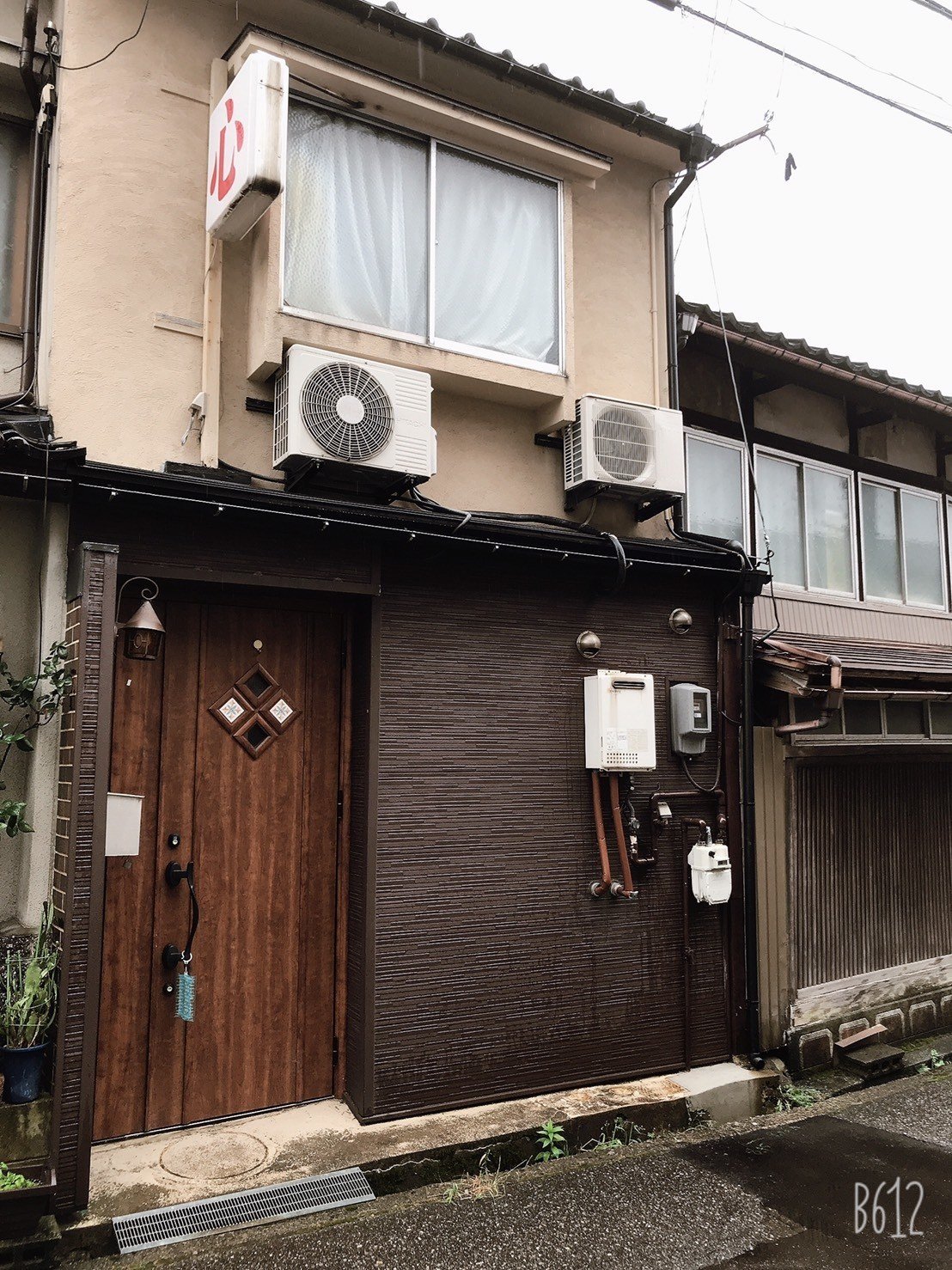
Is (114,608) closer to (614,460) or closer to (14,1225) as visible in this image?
(14,1225)

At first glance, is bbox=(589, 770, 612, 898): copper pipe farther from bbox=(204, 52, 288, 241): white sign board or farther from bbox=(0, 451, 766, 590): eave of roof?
bbox=(204, 52, 288, 241): white sign board

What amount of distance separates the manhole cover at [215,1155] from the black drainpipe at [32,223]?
14.2 feet

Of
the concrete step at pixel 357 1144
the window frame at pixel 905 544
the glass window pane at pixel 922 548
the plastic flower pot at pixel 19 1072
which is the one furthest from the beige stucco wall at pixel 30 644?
the glass window pane at pixel 922 548

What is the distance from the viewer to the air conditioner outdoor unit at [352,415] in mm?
5578

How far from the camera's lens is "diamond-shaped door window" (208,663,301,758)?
19.3 ft

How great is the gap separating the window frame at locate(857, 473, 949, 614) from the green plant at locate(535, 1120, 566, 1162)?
20.5 ft

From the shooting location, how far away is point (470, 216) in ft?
22.3

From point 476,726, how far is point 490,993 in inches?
70.1

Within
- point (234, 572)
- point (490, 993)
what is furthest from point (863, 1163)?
point (234, 572)

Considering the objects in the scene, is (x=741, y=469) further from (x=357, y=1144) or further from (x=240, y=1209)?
(x=240, y=1209)

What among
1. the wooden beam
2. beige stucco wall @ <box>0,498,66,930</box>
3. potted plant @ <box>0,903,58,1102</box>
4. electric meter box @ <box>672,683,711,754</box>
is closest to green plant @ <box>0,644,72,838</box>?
beige stucco wall @ <box>0,498,66,930</box>

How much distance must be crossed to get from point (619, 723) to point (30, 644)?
385 cm

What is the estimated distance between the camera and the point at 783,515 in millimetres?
9203

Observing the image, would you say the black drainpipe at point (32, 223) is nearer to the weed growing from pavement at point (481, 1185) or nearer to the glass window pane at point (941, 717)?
the weed growing from pavement at point (481, 1185)
